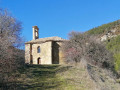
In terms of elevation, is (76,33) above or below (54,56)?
above

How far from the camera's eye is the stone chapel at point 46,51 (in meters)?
31.1

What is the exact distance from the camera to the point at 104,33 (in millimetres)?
110562

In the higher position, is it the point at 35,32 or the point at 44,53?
the point at 35,32

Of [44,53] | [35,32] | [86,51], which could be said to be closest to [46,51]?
[44,53]

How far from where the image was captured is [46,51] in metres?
31.8

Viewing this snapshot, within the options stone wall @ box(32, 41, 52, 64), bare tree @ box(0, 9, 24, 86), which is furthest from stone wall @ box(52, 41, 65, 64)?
bare tree @ box(0, 9, 24, 86)

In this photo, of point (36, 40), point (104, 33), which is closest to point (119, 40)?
point (104, 33)

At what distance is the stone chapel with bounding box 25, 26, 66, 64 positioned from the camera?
102 ft

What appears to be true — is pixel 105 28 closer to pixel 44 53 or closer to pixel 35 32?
pixel 35 32

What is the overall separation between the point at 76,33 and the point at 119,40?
67.3 meters

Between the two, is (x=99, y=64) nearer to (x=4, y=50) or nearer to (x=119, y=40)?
(x=4, y=50)

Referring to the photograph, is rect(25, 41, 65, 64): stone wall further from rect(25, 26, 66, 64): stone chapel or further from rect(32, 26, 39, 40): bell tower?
rect(32, 26, 39, 40): bell tower

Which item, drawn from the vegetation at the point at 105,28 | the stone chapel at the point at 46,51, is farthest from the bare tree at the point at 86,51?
the vegetation at the point at 105,28

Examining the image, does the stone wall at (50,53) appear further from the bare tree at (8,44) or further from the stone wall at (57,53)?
the bare tree at (8,44)
